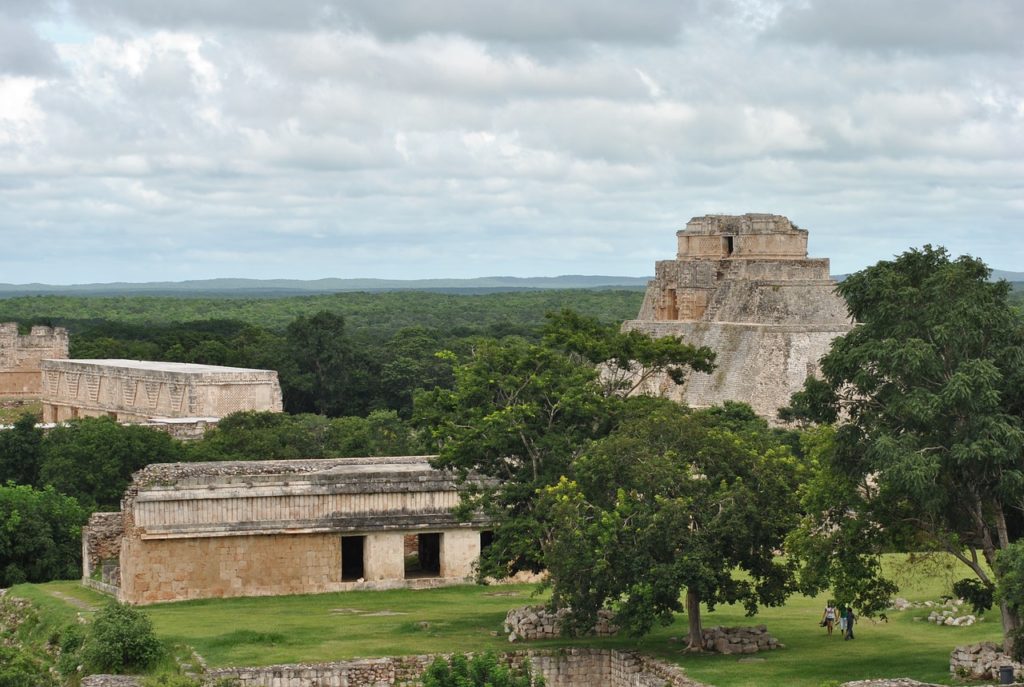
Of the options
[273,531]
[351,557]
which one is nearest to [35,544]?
[351,557]

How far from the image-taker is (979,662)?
16422mm

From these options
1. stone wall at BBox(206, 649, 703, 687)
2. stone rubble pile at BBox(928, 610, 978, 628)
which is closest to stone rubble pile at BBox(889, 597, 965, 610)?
stone rubble pile at BBox(928, 610, 978, 628)

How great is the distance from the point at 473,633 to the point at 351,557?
5.13 metres

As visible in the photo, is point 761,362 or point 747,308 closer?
point 761,362

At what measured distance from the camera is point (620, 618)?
57.3 ft

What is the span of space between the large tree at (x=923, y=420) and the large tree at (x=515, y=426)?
3.53 m

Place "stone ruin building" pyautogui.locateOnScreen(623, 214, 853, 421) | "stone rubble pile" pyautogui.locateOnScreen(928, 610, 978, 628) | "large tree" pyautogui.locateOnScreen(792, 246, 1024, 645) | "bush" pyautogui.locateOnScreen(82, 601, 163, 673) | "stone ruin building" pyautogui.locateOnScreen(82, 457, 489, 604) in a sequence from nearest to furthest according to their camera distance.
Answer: "large tree" pyautogui.locateOnScreen(792, 246, 1024, 645) → "bush" pyautogui.locateOnScreen(82, 601, 163, 673) → "stone rubble pile" pyautogui.locateOnScreen(928, 610, 978, 628) → "stone ruin building" pyautogui.locateOnScreen(82, 457, 489, 604) → "stone ruin building" pyautogui.locateOnScreen(623, 214, 853, 421)

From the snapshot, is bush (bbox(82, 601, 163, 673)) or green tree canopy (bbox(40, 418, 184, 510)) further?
green tree canopy (bbox(40, 418, 184, 510))

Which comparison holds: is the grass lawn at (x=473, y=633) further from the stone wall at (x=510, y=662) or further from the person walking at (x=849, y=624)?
the stone wall at (x=510, y=662)

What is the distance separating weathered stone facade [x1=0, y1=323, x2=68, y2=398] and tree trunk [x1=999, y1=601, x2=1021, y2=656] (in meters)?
56.2

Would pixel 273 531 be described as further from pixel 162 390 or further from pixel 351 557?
pixel 162 390

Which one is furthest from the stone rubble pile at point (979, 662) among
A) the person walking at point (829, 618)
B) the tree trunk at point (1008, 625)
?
the person walking at point (829, 618)

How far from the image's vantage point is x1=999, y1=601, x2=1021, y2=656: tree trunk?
16.3 metres

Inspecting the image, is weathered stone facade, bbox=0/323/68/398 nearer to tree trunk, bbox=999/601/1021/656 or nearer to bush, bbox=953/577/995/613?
bush, bbox=953/577/995/613
